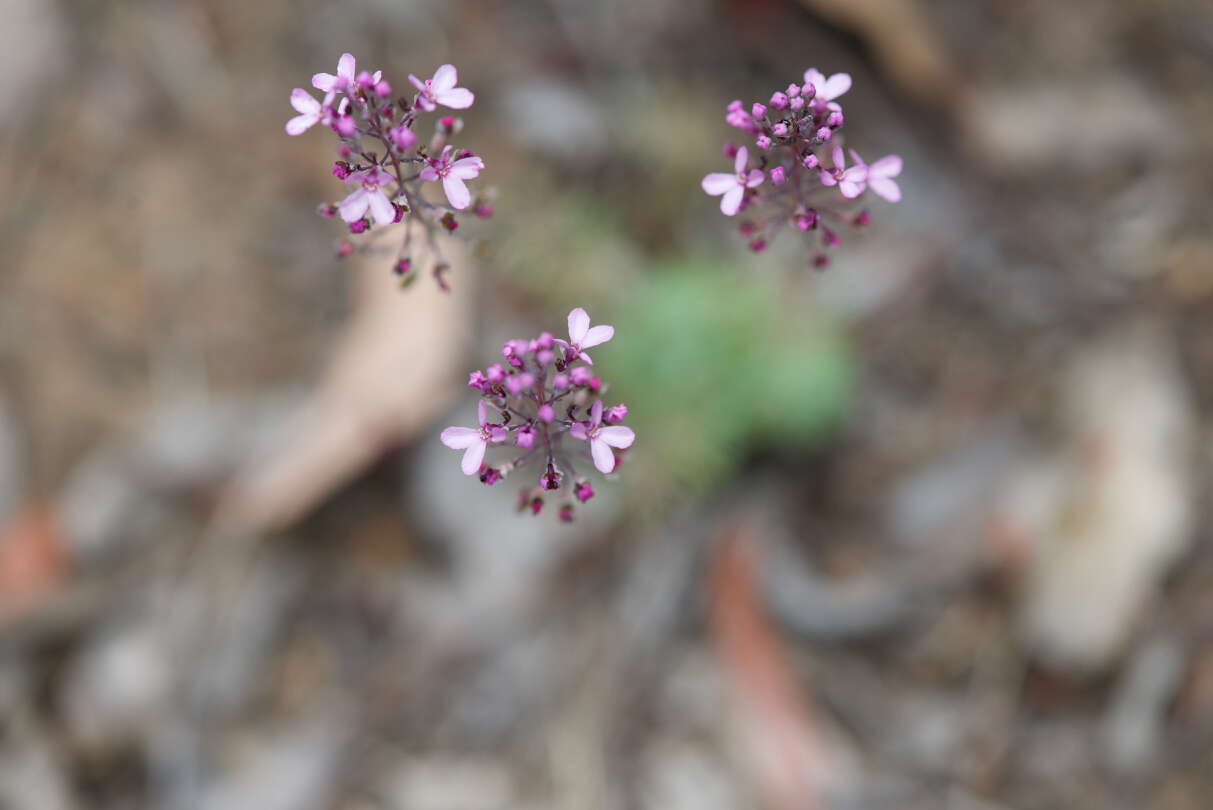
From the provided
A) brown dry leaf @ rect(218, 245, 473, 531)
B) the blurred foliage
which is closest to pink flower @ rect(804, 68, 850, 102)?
the blurred foliage

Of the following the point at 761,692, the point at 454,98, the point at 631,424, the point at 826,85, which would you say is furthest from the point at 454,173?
the point at 761,692

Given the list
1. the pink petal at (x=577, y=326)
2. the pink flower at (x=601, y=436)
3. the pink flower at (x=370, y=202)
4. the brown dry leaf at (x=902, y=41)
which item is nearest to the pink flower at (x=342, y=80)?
the pink flower at (x=370, y=202)

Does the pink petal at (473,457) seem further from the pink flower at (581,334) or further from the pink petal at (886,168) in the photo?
the pink petal at (886,168)

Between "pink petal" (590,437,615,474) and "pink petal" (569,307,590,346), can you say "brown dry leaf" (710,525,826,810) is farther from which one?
"pink petal" (569,307,590,346)

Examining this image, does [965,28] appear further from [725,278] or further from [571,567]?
[571,567]

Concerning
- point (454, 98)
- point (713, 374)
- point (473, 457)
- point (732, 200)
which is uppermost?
point (713, 374)

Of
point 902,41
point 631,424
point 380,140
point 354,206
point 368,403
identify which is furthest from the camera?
point 902,41

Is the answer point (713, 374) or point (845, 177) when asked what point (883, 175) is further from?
point (713, 374)
